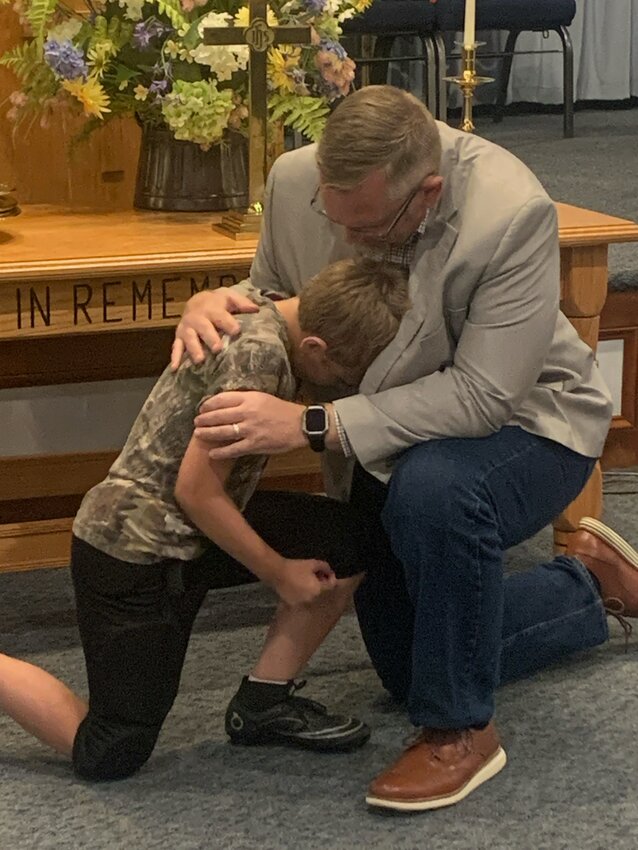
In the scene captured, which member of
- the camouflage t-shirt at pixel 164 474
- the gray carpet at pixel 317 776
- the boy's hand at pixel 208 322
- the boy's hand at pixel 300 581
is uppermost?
the boy's hand at pixel 208 322

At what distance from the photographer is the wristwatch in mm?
1559

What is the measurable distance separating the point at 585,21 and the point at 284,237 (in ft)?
14.7

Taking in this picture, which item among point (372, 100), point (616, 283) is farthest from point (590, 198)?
point (372, 100)

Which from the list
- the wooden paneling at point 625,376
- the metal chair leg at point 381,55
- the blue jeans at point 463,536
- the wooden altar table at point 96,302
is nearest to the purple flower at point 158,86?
the wooden altar table at point 96,302

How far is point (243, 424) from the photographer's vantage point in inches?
59.2

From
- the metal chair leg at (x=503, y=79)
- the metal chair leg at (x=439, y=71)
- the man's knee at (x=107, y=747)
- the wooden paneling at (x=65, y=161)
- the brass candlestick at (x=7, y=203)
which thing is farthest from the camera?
the metal chair leg at (x=503, y=79)

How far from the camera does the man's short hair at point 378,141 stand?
148 cm

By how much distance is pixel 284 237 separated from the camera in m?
1.78

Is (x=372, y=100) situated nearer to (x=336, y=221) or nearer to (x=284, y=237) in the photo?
(x=336, y=221)

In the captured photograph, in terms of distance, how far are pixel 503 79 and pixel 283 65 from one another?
3.66 meters

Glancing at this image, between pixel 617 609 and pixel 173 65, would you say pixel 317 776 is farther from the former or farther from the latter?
pixel 173 65

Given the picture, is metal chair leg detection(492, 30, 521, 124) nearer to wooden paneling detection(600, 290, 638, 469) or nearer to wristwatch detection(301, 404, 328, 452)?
wooden paneling detection(600, 290, 638, 469)

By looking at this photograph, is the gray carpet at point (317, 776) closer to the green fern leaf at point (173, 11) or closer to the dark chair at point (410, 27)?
the green fern leaf at point (173, 11)

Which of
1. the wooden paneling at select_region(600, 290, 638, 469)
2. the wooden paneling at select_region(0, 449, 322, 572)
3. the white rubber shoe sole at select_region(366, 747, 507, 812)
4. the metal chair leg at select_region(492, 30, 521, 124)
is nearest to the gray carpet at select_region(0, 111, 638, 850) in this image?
the white rubber shoe sole at select_region(366, 747, 507, 812)
